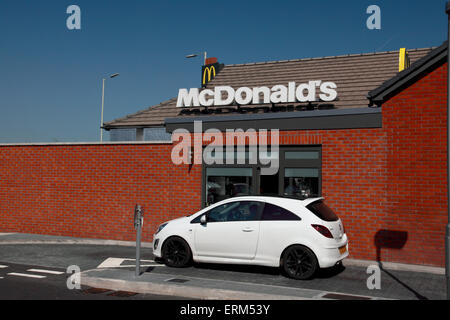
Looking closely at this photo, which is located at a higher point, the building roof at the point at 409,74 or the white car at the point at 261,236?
the building roof at the point at 409,74

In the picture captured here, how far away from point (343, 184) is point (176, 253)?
16.2 ft

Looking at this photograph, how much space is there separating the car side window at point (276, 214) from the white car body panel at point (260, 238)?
0.27 feet

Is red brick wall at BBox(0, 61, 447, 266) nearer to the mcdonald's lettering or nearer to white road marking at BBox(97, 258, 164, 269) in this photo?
the mcdonald's lettering

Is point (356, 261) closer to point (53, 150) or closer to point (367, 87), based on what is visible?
point (367, 87)

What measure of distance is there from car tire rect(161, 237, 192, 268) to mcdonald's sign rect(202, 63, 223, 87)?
1167 cm

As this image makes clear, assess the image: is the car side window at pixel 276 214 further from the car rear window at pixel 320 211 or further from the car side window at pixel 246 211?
the car rear window at pixel 320 211

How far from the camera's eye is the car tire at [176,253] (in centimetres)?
1055

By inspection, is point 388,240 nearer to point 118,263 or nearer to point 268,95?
point 268,95

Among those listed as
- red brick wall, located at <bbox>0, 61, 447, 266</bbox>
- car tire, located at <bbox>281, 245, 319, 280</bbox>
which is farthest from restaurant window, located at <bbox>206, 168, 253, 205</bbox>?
car tire, located at <bbox>281, 245, 319, 280</bbox>

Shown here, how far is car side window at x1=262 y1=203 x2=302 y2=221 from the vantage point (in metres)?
9.79

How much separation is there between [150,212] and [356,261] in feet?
21.6

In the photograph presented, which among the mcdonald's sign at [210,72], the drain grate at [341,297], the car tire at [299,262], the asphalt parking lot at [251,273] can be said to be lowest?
the asphalt parking lot at [251,273]

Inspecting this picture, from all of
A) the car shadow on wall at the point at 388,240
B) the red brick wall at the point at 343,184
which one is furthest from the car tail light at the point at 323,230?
the red brick wall at the point at 343,184
